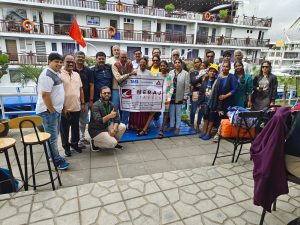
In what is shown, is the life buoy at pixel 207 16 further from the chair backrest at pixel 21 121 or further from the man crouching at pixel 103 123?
the chair backrest at pixel 21 121

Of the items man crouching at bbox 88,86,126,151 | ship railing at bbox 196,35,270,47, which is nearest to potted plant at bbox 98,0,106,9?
ship railing at bbox 196,35,270,47

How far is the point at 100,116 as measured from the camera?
4055mm

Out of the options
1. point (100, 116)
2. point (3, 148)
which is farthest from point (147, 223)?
point (100, 116)

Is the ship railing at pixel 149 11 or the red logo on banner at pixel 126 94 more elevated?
the ship railing at pixel 149 11

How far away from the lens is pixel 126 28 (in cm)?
2141

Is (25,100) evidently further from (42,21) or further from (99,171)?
(42,21)

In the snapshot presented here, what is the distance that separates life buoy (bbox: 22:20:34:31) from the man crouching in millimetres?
17480

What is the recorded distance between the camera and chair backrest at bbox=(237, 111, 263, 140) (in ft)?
11.2

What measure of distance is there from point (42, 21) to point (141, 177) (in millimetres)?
20265

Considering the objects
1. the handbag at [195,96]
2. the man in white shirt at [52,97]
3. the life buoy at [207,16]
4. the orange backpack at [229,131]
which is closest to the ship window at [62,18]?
the life buoy at [207,16]

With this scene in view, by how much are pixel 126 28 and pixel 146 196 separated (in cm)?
2121

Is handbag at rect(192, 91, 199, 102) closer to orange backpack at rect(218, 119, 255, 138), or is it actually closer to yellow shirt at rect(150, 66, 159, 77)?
yellow shirt at rect(150, 66, 159, 77)

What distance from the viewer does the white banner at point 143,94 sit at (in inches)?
196

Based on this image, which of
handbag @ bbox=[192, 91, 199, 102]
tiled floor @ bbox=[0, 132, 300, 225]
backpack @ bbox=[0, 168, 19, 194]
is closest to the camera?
tiled floor @ bbox=[0, 132, 300, 225]
